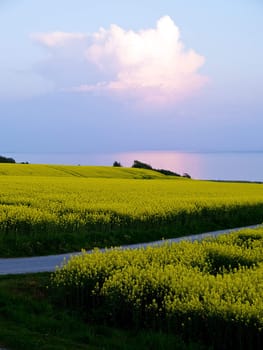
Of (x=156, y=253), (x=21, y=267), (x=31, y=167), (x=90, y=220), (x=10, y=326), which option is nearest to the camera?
(x=10, y=326)

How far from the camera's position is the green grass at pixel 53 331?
773 cm

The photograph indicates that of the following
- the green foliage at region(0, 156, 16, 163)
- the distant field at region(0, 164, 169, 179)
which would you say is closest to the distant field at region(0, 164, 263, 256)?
the distant field at region(0, 164, 169, 179)

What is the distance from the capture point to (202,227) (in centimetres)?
2612

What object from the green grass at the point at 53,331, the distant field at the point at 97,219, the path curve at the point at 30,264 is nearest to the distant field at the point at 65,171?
the distant field at the point at 97,219

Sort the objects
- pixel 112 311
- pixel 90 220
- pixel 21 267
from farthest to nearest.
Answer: pixel 90 220, pixel 21 267, pixel 112 311

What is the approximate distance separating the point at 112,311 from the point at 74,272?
1666mm

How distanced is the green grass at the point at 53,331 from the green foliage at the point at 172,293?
0.33 meters

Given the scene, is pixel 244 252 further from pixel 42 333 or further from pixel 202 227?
pixel 202 227

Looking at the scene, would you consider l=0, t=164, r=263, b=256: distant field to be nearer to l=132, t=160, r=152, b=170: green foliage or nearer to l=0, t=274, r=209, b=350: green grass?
l=0, t=274, r=209, b=350: green grass

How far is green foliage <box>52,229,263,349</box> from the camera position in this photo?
26.4ft

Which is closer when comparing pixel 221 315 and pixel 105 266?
pixel 221 315

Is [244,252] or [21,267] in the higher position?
[244,252]

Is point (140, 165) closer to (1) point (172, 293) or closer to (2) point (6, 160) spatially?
(2) point (6, 160)

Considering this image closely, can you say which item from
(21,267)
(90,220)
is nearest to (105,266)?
(21,267)
